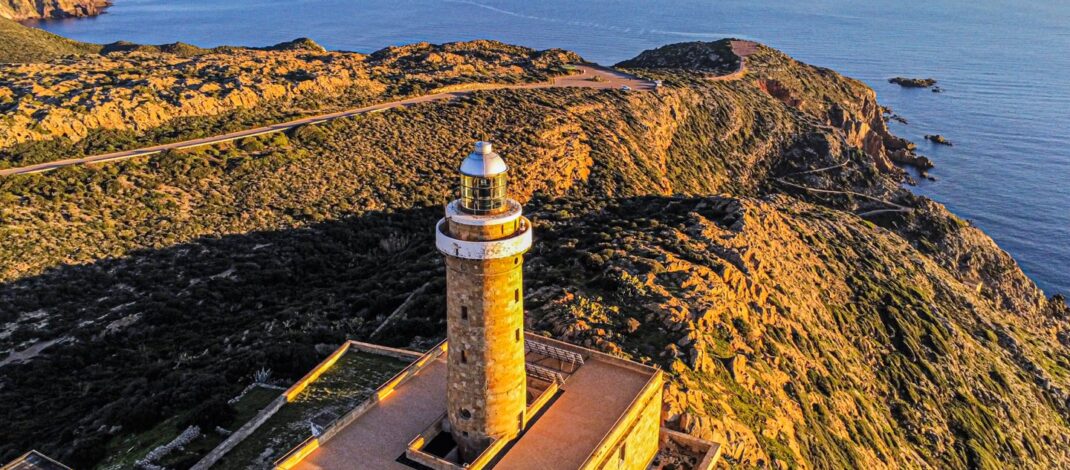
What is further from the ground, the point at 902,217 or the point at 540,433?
the point at 540,433

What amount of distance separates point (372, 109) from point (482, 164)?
52.1 m

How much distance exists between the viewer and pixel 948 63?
148000 mm

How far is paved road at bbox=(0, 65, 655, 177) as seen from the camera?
47444mm

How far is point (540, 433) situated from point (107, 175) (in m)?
40.4

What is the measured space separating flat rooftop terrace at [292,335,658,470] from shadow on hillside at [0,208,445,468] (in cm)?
882

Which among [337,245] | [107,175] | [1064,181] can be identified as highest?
[107,175]

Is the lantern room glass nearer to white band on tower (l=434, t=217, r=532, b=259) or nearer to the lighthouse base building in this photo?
the lighthouse base building

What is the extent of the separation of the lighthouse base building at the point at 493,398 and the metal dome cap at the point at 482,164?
0.07 feet

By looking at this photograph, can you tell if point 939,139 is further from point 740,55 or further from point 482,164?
point 482,164

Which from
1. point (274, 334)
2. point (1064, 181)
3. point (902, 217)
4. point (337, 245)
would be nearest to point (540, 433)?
point (274, 334)

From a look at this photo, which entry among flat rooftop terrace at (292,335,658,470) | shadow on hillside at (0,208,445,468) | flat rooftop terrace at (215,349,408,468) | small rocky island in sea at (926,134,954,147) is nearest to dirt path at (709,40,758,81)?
small rocky island in sea at (926,134,954,147)

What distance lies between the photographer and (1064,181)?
8712cm

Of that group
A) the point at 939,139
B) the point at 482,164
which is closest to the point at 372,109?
the point at 482,164

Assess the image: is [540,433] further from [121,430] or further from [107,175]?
[107,175]
